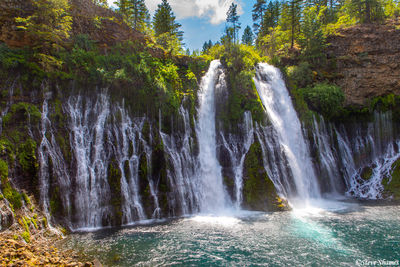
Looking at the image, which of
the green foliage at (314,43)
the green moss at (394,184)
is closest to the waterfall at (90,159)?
the green foliage at (314,43)

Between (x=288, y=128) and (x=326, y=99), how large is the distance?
181 inches

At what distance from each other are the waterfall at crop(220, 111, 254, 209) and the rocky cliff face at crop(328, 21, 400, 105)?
10436 mm

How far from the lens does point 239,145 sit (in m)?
17.0

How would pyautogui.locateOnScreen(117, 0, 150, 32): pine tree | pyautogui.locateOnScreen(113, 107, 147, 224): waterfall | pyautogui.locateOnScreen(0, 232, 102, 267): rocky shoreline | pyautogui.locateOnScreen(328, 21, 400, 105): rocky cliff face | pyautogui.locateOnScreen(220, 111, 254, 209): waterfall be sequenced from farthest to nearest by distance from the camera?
pyautogui.locateOnScreen(117, 0, 150, 32): pine tree
pyautogui.locateOnScreen(328, 21, 400, 105): rocky cliff face
pyautogui.locateOnScreen(220, 111, 254, 209): waterfall
pyautogui.locateOnScreen(113, 107, 147, 224): waterfall
pyautogui.locateOnScreen(0, 232, 102, 267): rocky shoreline

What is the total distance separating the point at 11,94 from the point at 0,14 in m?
5.40

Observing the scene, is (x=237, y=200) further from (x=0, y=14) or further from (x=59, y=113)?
(x=0, y=14)

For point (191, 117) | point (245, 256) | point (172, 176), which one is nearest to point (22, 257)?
point (245, 256)

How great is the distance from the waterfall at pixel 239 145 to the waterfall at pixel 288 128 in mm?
2037

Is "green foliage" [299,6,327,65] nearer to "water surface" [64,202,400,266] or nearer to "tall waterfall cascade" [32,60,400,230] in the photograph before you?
"tall waterfall cascade" [32,60,400,230]

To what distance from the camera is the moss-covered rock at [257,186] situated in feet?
47.9

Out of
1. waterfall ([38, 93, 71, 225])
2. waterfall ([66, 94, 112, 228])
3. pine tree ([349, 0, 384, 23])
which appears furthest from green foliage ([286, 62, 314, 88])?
waterfall ([38, 93, 71, 225])

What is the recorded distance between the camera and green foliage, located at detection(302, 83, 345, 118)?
768 inches

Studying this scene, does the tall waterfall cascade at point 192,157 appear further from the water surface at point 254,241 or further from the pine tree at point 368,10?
the pine tree at point 368,10

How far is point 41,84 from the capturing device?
44.1 feet
